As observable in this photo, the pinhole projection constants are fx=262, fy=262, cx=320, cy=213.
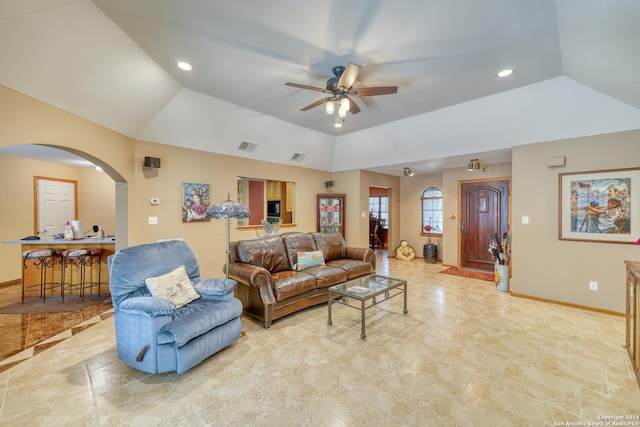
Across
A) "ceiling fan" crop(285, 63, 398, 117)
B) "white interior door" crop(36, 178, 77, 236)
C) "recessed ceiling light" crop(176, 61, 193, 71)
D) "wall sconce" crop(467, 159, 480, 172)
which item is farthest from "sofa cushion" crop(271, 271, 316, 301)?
"white interior door" crop(36, 178, 77, 236)

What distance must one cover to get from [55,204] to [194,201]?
368 centimetres

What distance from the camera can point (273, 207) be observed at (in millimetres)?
7336

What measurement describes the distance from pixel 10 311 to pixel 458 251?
8.15m

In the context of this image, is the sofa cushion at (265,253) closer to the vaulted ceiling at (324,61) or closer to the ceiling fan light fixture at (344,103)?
the vaulted ceiling at (324,61)

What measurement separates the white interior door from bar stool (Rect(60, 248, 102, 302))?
1.89 meters

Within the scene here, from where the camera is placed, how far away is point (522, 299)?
4180 millimetres

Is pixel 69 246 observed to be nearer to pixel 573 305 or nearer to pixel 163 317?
pixel 163 317

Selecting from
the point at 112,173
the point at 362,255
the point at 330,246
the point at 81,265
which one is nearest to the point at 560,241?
the point at 362,255

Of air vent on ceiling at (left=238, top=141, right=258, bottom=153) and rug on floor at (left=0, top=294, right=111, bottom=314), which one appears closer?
rug on floor at (left=0, top=294, right=111, bottom=314)

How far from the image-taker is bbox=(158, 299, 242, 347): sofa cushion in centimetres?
216

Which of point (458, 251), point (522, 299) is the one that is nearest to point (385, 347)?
point (522, 299)

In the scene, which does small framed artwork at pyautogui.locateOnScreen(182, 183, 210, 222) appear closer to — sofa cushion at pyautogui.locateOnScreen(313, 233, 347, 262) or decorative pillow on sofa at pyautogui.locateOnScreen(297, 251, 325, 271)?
decorative pillow on sofa at pyautogui.locateOnScreen(297, 251, 325, 271)

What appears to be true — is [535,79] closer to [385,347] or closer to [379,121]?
[379,121]

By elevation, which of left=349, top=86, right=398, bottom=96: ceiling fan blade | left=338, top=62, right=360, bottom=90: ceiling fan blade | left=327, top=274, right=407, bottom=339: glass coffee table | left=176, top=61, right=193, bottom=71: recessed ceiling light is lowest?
left=327, top=274, right=407, bottom=339: glass coffee table
